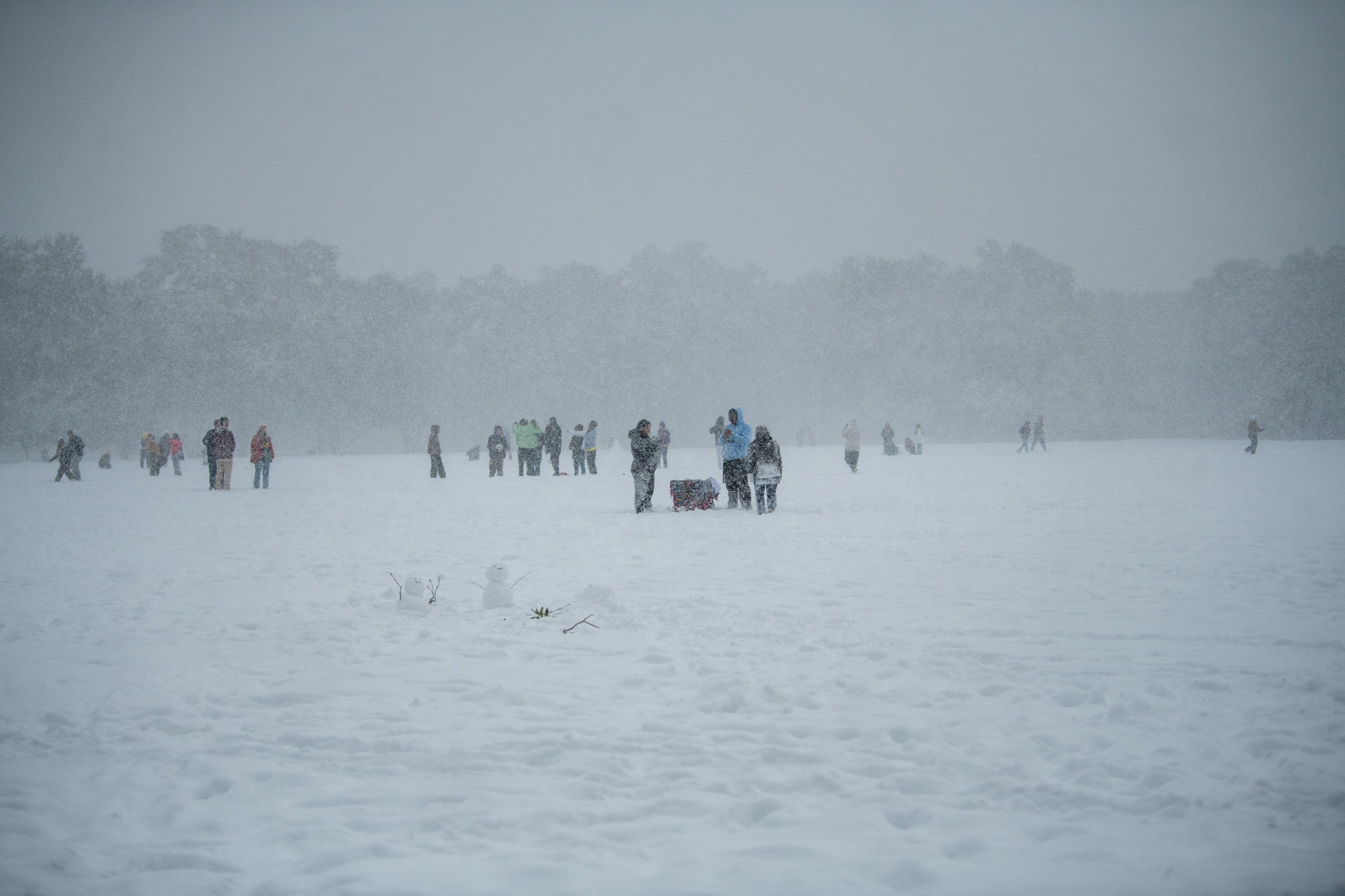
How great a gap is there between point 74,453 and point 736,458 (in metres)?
24.6

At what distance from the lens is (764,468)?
17016mm

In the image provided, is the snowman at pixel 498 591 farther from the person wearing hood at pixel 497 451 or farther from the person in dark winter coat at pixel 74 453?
the person in dark winter coat at pixel 74 453

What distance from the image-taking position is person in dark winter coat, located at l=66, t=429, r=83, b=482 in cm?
3098

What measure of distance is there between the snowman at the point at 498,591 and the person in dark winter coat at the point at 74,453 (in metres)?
28.1

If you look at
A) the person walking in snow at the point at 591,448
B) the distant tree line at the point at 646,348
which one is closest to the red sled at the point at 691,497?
the person walking in snow at the point at 591,448

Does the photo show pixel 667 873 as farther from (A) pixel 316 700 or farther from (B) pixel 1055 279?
(B) pixel 1055 279

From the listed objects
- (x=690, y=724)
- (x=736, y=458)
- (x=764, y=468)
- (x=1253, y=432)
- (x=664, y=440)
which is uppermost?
(x=1253, y=432)

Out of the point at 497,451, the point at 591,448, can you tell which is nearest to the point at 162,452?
the point at 497,451

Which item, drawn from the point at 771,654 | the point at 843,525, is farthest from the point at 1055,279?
the point at 771,654

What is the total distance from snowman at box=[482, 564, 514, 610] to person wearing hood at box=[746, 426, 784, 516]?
883cm

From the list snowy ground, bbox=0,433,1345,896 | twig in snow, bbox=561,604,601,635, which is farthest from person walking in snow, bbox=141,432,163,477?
twig in snow, bbox=561,604,601,635

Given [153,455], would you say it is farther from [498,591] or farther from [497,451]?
[498,591]

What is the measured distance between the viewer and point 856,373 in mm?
71188

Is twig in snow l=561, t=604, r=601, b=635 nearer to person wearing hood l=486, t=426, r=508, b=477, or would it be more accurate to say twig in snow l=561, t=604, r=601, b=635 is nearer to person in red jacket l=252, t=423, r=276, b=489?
person in red jacket l=252, t=423, r=276, b=489
